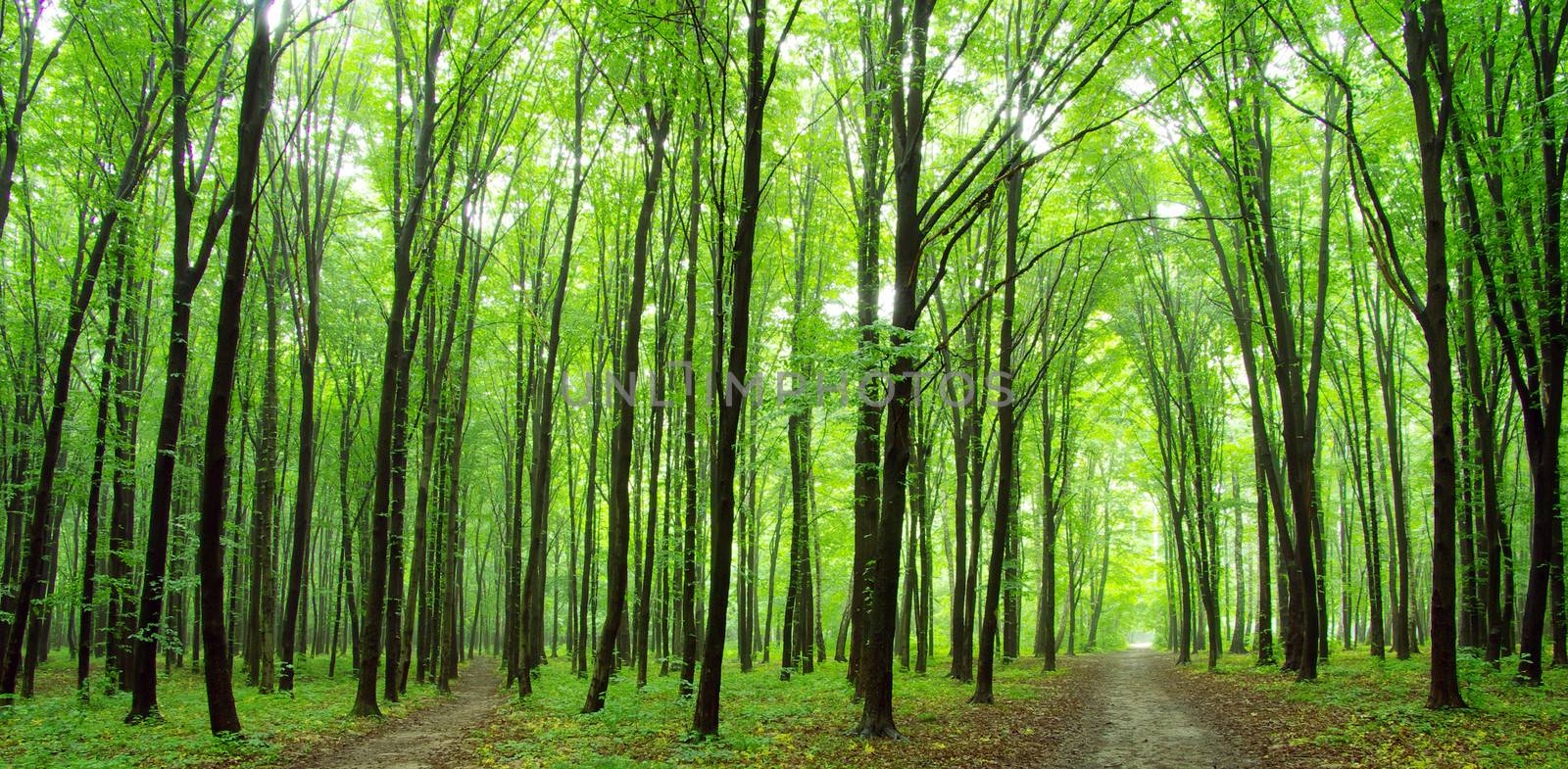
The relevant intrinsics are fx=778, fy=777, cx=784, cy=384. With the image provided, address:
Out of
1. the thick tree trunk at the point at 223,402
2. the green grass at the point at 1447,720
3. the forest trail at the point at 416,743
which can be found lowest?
the forest trail at the point at 416,743

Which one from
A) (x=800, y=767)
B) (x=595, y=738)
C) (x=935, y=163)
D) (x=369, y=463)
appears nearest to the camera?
(x=800, y=767)

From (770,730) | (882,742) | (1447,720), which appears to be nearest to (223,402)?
(770,730)

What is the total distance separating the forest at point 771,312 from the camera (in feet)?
28.5

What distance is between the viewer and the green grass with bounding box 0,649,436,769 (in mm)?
7641

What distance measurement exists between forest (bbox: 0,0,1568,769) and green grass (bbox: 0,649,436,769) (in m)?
0.10

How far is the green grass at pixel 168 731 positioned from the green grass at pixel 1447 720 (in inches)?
440

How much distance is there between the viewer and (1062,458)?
62.9ft

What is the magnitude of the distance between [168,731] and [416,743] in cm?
268

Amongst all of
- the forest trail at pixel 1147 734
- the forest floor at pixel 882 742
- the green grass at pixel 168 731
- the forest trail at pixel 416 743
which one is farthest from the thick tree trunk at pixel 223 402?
the forest trail at pixel 1147 734

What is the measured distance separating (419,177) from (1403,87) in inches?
675

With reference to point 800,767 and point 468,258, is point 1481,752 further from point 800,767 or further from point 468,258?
point 468,258

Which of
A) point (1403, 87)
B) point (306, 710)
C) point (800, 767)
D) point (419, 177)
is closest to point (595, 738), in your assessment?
point (800, 767)

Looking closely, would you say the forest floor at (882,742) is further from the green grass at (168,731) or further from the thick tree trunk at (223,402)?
the thick tree trunk at (223,402)

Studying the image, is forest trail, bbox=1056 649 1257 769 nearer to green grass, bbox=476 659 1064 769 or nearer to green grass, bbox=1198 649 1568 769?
green grass, bbox=476 659 1064 769
